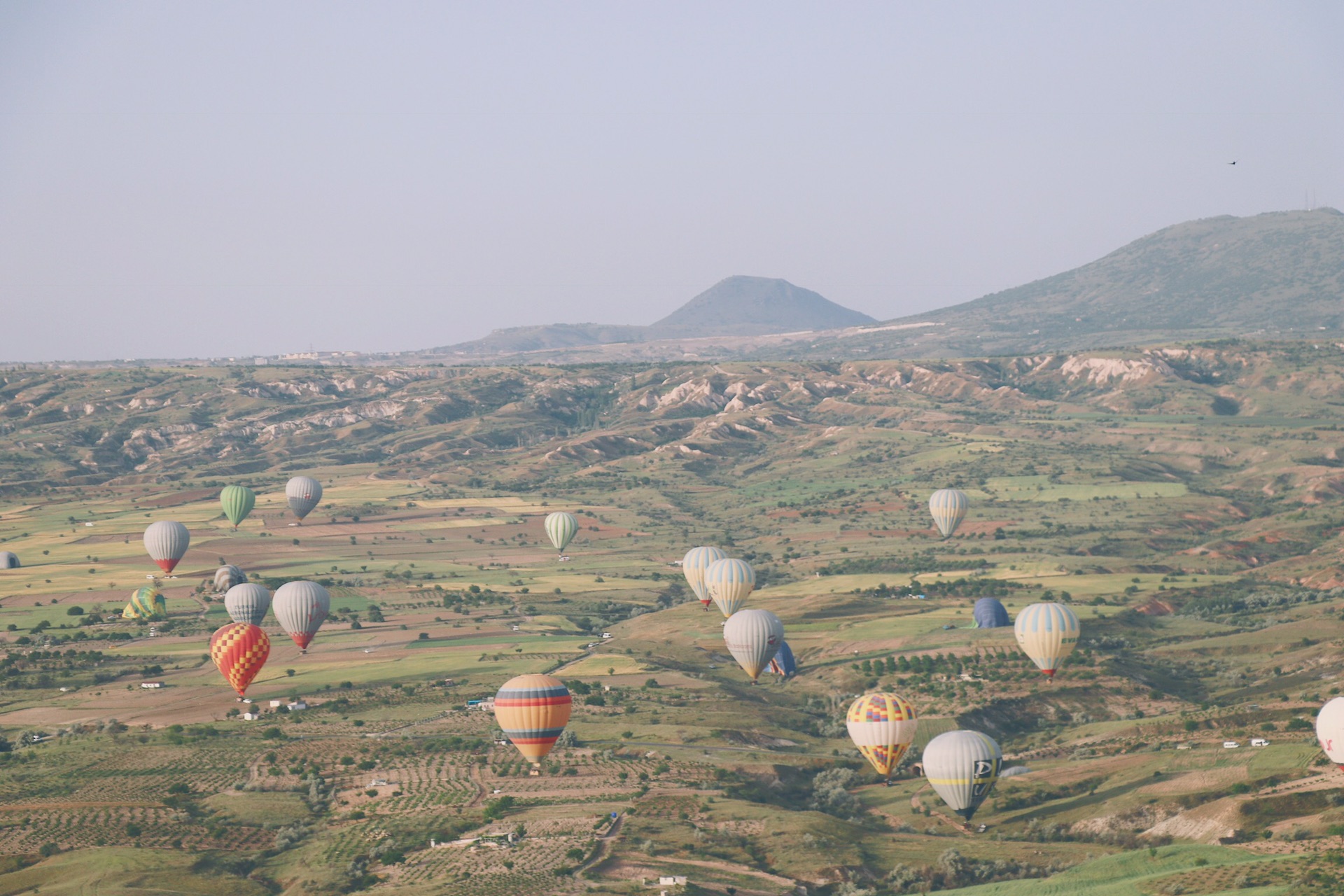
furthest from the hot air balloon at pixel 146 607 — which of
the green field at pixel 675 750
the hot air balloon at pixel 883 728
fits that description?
the hot air balloon at pixel 883 728

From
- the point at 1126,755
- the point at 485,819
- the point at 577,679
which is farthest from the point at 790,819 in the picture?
the point at 577,679

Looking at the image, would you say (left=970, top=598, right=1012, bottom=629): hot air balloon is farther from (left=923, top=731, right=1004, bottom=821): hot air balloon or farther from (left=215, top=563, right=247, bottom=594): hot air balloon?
(left=215, top=563, right=247, bottom=594): hot air balloon

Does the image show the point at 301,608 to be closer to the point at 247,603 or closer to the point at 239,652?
the point at 247,603

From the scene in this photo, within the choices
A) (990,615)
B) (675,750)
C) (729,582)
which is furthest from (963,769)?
(990,615)

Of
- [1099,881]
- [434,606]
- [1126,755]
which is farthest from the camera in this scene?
[434,606]

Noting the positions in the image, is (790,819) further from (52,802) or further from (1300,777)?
(52,802)

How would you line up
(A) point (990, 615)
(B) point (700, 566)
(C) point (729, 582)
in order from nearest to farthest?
(C) point (729, 582)
(A) point (990, 615)
(B) point (700, 566)
